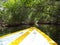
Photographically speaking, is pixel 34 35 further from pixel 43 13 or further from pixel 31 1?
pixel 31 1

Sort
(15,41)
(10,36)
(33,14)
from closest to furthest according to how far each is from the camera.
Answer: (15,41) → (10,36) → (33,14)

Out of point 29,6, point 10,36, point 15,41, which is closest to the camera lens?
point 15,41

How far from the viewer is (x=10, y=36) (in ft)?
8.04

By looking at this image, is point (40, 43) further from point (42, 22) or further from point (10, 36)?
point (42, 22)

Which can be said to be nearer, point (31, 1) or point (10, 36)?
point (10, 36)

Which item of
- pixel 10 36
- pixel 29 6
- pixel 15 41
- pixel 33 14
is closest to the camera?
pixel 15 41

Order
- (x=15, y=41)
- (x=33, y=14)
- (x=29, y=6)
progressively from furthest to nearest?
(x=29, y=6)
(x=33, y=14)
(x=15, y=41)

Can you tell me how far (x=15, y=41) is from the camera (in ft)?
7.28

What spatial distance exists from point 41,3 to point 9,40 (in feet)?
72.9

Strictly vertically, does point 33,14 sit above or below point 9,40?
below

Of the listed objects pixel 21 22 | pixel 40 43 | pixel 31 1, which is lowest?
pixel 21 22

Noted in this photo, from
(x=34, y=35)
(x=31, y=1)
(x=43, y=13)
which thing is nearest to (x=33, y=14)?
(x=43, y=13)

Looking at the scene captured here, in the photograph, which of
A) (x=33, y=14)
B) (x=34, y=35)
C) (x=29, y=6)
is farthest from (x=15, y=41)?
(x=29, y=6)

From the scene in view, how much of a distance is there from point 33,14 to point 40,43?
2136 cm
